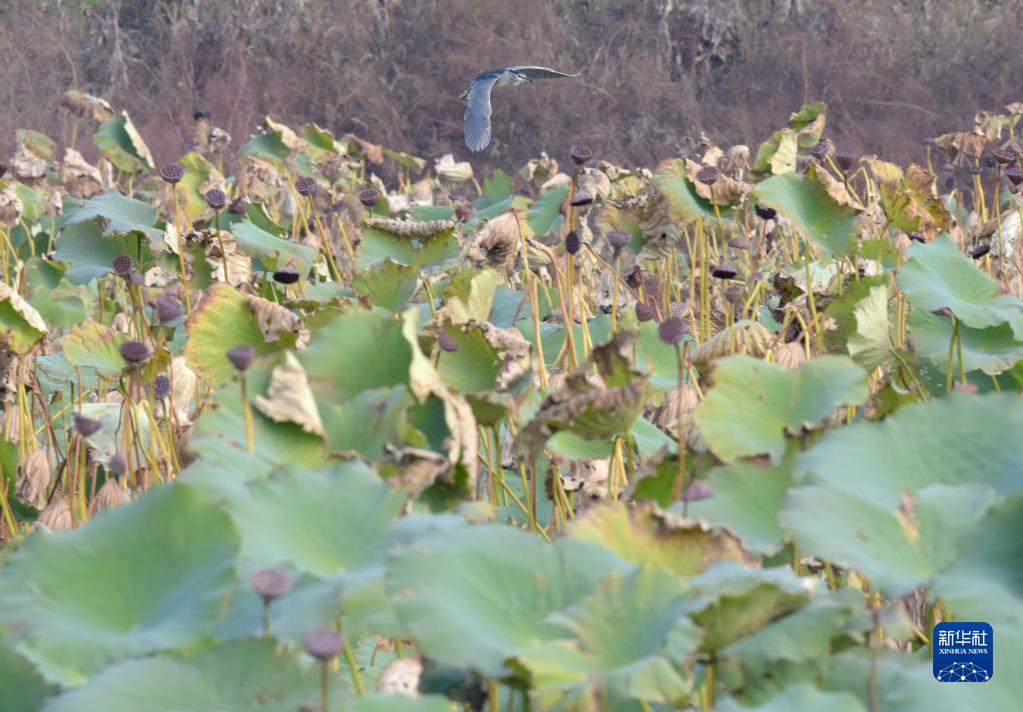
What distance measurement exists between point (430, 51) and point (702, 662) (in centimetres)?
778

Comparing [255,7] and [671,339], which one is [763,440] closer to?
[671,339]

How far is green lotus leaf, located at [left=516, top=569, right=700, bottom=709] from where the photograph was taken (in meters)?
0.65

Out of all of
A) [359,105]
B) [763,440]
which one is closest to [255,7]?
[359,105]

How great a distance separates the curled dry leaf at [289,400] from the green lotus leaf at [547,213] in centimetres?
110

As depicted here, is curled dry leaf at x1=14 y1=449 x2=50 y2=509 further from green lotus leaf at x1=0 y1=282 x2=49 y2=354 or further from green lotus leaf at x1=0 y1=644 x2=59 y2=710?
green lotus leaf at x1=0 y1=644 x2=59 y2=710

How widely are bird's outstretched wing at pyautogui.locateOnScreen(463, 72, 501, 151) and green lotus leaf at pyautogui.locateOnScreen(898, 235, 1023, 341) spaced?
1.26 meters

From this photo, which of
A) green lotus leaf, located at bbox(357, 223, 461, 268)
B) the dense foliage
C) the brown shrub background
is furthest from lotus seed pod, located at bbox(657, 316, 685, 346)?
the brown shrub background

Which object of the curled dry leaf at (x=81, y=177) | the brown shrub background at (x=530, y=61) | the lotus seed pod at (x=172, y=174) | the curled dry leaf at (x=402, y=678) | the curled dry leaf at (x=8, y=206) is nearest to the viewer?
the curled dry leaf at (x=402, y=678)

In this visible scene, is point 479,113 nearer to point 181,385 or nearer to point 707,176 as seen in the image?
point 707,176

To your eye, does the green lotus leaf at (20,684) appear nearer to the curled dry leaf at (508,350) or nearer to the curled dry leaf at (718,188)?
the curled dry leaf at (508,350)

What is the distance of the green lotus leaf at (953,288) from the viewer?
1.35 metres

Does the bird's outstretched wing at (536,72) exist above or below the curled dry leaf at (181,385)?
above

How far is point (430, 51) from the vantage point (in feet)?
27.1

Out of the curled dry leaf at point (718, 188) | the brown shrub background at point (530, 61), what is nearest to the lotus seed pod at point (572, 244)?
the curled dry leaf at point (718, 188)
